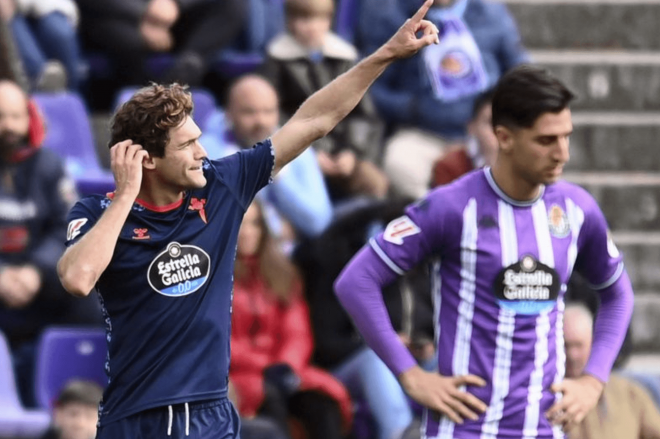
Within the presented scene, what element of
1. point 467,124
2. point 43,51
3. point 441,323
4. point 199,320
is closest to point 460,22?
point 467,124

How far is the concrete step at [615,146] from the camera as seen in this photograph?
970cm

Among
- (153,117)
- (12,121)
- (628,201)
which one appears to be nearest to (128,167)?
(153,117)

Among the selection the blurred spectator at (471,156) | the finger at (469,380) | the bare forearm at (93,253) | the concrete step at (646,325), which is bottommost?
the concrete step at (646,325)

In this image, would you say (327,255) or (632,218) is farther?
(632,218)

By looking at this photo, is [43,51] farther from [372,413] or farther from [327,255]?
[372,413]

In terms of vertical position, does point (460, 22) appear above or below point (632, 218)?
above

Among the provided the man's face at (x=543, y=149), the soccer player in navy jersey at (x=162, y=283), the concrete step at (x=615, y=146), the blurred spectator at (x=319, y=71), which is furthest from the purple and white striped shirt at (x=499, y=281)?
the concrete step at (x=615, y=146)

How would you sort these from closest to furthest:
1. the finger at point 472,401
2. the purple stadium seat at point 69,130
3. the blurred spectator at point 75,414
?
the finger at point 472,401, the blurred spectator at point 75,414, the purple stadium seat at point 69,130

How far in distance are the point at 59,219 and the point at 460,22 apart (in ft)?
8.76

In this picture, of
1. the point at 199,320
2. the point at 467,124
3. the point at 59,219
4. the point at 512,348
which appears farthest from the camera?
the point at 467,124

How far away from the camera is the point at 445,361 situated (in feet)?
16.8

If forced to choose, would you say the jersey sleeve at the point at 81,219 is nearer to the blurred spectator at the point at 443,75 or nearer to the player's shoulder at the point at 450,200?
the player's shoulder at the point at 450,200

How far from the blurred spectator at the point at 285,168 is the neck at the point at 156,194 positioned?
3.34m

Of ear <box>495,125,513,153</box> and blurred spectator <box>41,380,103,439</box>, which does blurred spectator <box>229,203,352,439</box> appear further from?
ear <box>495,125,513,153</box>
